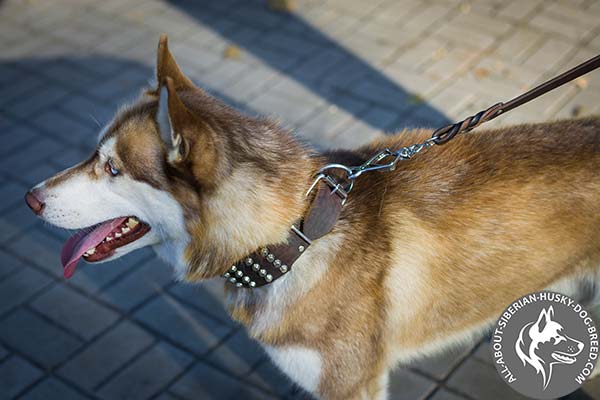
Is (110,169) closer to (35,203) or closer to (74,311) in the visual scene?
(35,203)

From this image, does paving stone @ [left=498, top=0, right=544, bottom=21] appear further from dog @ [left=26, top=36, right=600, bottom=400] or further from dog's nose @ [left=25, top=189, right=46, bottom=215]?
dog's nose @ [left=25, top=189, right=46, bottom=215]

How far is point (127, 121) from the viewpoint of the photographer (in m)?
2.63

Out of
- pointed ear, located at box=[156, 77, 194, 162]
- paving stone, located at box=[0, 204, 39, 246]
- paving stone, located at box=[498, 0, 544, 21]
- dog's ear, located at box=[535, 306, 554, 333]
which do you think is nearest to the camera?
pointed ear, located at box=[156, 77, 194, 162]

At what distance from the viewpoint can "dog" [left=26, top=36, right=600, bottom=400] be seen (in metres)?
2.58

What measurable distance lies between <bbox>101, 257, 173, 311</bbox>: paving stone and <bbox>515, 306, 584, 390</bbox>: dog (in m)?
2.11

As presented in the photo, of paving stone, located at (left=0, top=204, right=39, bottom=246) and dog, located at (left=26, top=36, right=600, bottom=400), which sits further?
paving stone, located at (left=0, top=204, right=39, bottom=246)

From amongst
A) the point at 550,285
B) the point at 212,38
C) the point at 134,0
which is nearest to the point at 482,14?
the point at 212,38

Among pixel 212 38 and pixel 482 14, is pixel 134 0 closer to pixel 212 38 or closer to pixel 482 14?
pixel 212 38

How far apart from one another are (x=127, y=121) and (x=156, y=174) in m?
0.27

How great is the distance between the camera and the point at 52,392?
3598 mm

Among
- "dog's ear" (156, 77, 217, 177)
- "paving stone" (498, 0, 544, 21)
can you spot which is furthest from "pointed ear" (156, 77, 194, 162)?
"paving stone" (498, 0, 544, 21)

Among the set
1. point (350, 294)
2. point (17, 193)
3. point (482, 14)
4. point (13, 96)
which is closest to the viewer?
A: point (350, 294)

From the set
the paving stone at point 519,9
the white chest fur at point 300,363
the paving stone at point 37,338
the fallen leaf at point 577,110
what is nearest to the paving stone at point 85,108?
the paving stone at point 37,338

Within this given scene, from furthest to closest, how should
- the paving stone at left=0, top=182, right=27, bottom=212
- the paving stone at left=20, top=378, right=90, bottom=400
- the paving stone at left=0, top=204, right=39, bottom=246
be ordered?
the paving stone at left=0, top=182, right=27, bottom=212
the paving stone at left=0, top=204, right=39, bottom=246
the paving stone at left=20, top=378, right=90, bottom=400
